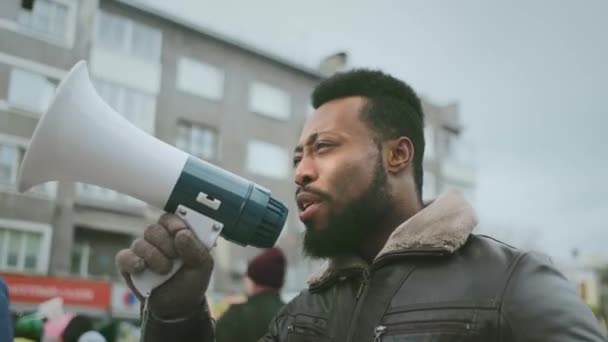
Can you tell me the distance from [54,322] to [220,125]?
48.6 ft

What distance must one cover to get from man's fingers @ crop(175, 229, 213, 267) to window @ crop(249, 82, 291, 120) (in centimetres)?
1821

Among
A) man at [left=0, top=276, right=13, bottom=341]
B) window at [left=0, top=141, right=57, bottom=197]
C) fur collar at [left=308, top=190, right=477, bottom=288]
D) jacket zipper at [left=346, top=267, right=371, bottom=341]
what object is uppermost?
fur collar at [left=308, top=190, right=477, bottom=288]

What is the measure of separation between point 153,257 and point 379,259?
54 cm

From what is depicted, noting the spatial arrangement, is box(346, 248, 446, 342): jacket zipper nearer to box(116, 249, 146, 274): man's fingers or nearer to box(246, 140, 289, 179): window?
box(116, 249, 146, 274): man's fingers

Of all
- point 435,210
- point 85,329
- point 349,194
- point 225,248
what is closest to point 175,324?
point 349,194

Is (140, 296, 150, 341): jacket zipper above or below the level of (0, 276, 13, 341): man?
above

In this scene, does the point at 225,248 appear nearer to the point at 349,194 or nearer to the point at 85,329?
the point at 85,329

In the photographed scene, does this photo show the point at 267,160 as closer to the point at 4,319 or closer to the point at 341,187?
the point at 4,319

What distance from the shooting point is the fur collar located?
149cm

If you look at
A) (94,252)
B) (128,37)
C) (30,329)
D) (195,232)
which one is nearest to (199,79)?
(128,37)

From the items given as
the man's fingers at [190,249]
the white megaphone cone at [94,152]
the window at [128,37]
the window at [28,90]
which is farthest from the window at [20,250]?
the man's fingers at [190,249]

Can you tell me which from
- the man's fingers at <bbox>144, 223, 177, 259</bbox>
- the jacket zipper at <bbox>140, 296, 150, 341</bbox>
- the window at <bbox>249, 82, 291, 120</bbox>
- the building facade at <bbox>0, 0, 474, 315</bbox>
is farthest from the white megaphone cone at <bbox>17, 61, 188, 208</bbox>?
the window at <bbox>249, 82, 291, 120</bbox>

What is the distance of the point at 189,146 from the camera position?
17.9 metres

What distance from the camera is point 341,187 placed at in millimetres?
1649
